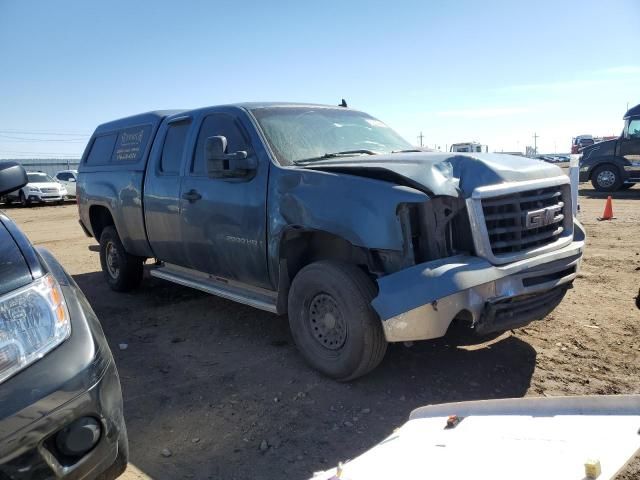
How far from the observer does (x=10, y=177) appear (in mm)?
2775

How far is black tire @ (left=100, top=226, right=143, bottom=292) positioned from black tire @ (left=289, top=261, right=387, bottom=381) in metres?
3.26

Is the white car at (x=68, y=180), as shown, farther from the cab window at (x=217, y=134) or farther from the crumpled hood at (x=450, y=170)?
the crumpled hood at (x=450, y=170)

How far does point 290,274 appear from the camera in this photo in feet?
13.1

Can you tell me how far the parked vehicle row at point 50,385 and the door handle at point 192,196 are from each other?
2.43 meters

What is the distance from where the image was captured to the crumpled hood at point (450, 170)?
3.15 meters

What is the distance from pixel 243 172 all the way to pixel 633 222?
915cm

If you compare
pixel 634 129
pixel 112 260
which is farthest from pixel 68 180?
pixel 634 129

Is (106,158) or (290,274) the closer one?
(290,274)

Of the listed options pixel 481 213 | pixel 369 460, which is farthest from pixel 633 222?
pixel 369 460

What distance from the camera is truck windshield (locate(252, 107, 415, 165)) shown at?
419cm

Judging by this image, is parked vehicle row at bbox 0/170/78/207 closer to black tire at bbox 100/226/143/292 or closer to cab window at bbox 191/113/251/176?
black tire at bbox 100/226/143/292

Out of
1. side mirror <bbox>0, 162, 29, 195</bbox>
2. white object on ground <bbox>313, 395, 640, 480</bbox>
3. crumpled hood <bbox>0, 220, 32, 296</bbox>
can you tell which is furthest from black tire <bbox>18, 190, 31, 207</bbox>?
white object on ground <bbox>313, 395, 640, 480</bbox>

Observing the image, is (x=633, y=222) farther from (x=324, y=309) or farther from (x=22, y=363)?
(x=22, y=363)

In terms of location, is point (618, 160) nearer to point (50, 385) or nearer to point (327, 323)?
point (327, 323)
